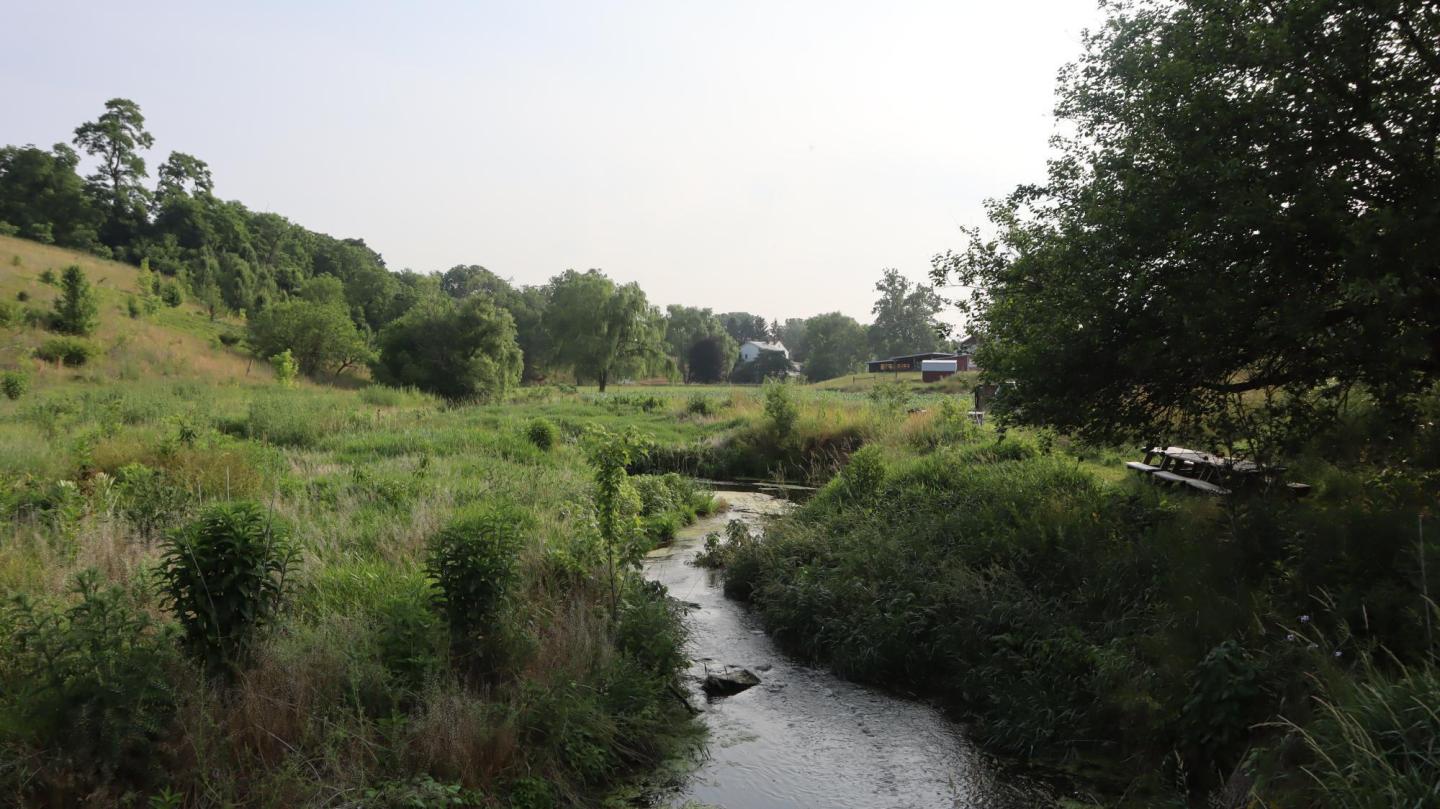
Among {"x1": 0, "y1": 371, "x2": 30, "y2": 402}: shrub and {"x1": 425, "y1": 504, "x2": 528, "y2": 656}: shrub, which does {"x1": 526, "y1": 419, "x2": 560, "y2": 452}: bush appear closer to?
{"x1": 425, "y1": 504, "x2": 528, "y2": 656}: shrub

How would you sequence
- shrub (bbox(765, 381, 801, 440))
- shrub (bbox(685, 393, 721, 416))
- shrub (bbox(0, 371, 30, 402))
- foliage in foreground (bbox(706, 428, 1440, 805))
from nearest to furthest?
foliage in foreground (bbox(706, 428, 1440, 805)) < shrub (bbox(765, 381, 801, 440)) < shrub (bbox(0, 371, 30, 402)) < shrub (bbox(685, 393, 721, 416))

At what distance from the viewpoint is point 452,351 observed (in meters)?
43.4

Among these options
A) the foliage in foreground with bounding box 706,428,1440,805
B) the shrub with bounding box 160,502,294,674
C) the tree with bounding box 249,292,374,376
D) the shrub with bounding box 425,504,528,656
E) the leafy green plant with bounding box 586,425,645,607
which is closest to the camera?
the foliage in foreground with bounding box 706,428,1440,805

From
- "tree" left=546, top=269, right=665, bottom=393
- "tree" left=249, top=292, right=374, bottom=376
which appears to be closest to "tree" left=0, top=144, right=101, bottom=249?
"tree" left=249, top=292, right=374, bottom=376

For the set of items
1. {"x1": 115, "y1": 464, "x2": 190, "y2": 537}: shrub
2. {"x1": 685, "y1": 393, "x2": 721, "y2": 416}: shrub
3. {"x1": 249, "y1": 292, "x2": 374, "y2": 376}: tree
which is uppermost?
{"x1": 249, "y1": 292, "x2": 374, "y2": 376}: tree

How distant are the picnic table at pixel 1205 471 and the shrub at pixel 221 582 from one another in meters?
9.67

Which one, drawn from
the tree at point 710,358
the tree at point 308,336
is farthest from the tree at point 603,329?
the tree at point 710,358

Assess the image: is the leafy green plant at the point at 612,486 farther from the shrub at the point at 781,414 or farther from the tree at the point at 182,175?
the tree at the point at 182,175

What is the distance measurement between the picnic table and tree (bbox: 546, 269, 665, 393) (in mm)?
55559

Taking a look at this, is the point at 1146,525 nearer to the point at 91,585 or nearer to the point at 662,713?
the point at 662,713

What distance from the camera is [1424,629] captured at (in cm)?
525

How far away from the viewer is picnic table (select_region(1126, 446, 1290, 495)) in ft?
30.8

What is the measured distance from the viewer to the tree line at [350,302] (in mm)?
44875

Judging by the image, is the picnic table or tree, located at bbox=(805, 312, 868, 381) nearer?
the picnic table
